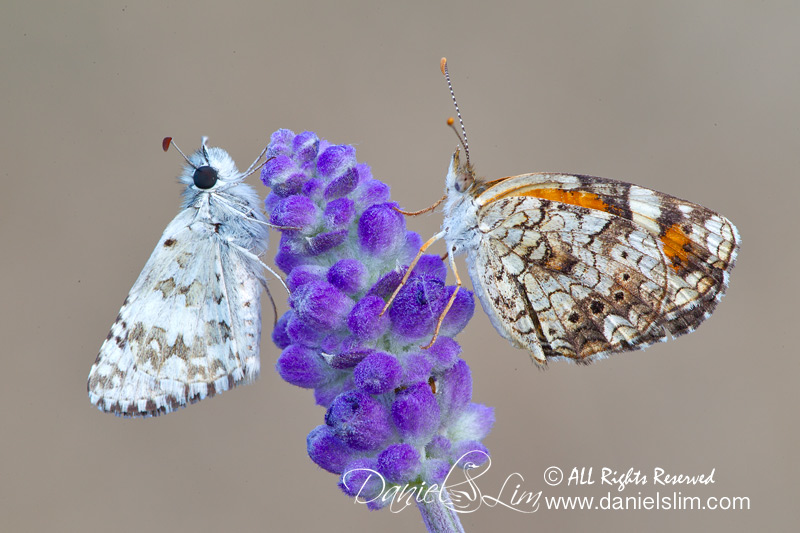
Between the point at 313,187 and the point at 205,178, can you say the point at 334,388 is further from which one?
the point at 205,178

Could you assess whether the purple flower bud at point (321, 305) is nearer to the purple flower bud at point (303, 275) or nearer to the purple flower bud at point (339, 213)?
the purple flower bud at point (303, 275)

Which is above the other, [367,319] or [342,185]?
[342,185]

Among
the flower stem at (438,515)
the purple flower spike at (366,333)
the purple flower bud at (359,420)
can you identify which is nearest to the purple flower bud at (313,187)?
the purple flower spike at (366,333)

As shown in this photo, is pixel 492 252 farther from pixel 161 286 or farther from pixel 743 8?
pixel 743 8

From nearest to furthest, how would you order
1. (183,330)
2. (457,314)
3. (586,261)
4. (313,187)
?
(457,314) < (313,187) < (586,261) < (183,330)

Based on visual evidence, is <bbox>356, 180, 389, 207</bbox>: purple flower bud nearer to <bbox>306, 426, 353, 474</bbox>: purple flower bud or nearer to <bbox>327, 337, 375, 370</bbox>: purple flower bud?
<bbox>327, 337, 375, 370</bbox>: purple flower bud

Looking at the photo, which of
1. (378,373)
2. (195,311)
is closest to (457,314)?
(378,373)

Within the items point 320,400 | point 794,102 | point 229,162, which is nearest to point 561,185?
point 320,400

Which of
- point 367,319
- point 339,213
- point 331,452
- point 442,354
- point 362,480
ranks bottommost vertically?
point 362,480
